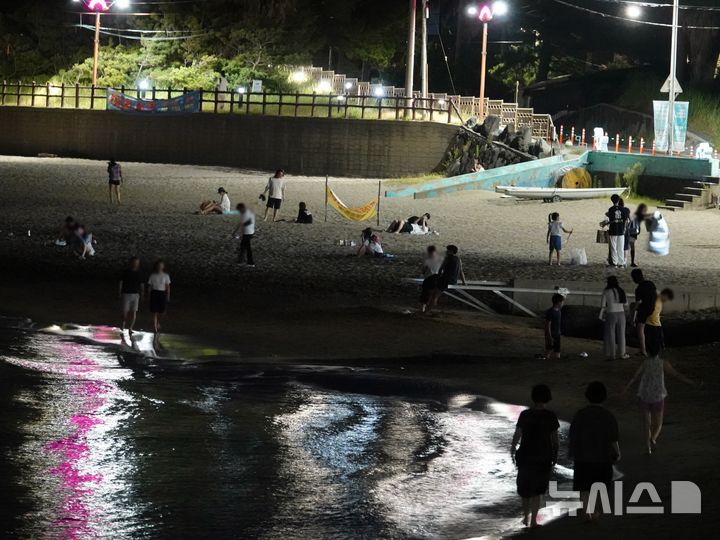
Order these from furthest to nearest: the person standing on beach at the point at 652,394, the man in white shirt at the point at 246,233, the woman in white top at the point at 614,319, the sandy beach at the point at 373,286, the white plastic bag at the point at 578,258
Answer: the white plastic bag at the point at 578,258, the man in white shirt at the point at 246,233, the woman in white top at the point at 614,319, the sandy beach at the point at 373,286, the person standing on beach at the point at 652,394

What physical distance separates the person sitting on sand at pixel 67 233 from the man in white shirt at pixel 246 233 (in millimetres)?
3896

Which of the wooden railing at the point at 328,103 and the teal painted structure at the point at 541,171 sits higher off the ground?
the wooden railing at the point at 328,103

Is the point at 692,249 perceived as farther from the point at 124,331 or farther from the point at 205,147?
the point at 205,147

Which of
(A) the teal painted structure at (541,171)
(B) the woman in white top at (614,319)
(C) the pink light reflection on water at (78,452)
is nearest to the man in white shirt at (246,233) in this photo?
(C) the pink light reflection on water at (78,452)

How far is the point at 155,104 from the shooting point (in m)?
59.3

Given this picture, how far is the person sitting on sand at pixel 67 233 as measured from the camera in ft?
92.0

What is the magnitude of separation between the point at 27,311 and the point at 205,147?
36.3m

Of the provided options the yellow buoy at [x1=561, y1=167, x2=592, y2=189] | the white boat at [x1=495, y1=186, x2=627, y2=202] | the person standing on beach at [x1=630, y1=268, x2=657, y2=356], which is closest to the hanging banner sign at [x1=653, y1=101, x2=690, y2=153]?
the yellow buoy at [x1=561, y1=167, x2=592, y2=189]

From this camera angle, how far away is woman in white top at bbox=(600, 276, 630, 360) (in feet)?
58.2

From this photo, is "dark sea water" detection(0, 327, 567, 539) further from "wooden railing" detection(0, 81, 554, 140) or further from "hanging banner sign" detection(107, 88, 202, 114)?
"hanging banner sign" detection(107, 88, 202, 114)

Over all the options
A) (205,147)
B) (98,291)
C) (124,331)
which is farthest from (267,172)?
(124,331)

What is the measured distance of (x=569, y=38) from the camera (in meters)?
76.6

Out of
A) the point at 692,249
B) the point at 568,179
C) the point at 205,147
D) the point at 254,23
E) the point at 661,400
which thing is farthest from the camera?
the point at 254,23

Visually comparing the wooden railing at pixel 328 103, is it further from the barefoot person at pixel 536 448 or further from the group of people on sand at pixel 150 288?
the barefoot person at pixel 536 448
